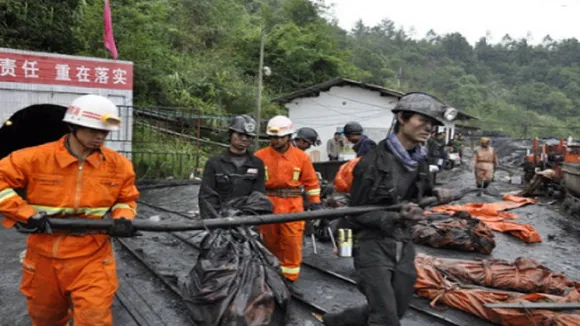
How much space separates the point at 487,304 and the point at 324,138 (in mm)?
18399

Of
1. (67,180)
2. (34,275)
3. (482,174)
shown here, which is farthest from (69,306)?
(482,174)

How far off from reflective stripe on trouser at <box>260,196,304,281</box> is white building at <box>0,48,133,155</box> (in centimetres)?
789

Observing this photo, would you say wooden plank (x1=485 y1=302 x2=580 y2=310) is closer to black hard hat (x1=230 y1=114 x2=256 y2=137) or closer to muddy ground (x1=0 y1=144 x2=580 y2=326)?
muddy ground (x1=0 y1=144 x2=580 y2=326)

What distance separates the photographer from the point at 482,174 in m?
12.8

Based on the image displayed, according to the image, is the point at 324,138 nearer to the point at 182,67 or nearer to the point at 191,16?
the point at 182,67

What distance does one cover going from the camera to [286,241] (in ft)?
16.8

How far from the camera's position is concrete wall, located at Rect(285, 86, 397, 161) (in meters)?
22.4

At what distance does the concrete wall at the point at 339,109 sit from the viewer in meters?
22.4

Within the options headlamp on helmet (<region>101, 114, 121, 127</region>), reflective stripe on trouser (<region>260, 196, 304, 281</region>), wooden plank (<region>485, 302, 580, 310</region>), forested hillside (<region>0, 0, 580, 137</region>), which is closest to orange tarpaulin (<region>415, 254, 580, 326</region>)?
wooden plank (<region>485, 302, 580, 310</region>)

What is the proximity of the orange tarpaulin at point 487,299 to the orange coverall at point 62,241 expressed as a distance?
11.6ft

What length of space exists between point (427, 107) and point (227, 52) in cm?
2882

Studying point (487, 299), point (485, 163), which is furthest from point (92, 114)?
point (485, 163)

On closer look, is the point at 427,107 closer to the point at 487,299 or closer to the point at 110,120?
the point at 110,120

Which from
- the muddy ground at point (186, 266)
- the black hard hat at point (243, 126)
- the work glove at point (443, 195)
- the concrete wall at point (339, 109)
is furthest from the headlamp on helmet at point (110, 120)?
the concrete wall at point (339, 109)
